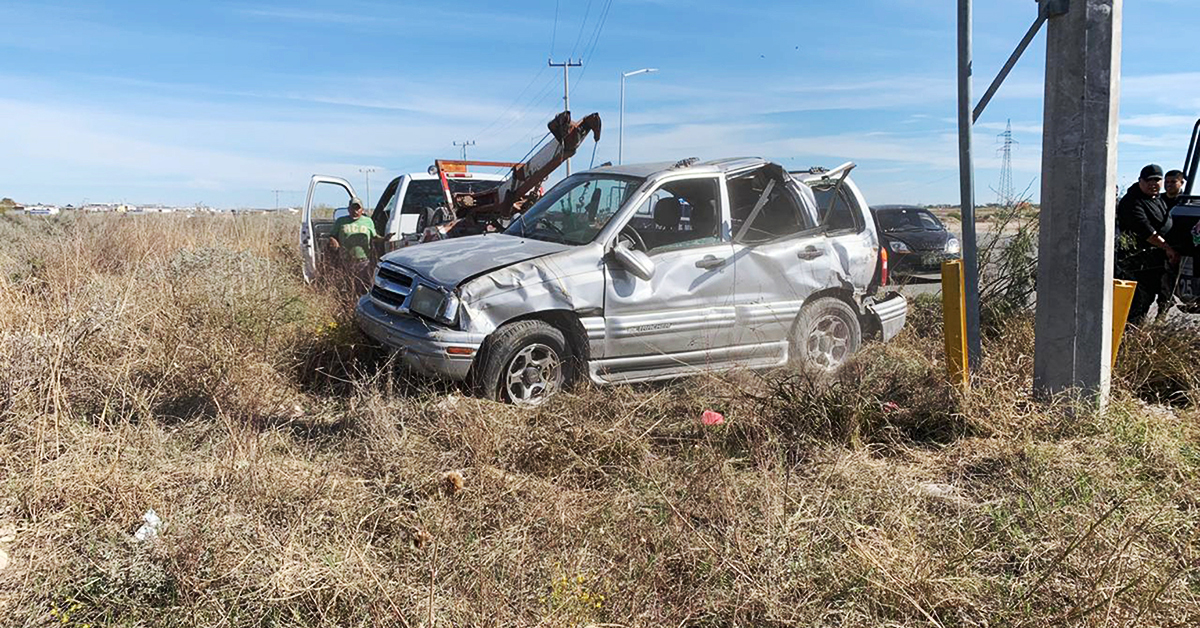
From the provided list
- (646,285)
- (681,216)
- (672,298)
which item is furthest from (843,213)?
(646,285)

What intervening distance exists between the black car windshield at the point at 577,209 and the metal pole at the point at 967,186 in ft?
7.50

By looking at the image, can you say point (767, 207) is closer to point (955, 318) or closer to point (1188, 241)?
point (955, 318)

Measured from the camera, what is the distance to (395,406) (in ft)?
15.3

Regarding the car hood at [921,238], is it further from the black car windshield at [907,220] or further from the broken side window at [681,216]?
the broken side window at [681,216]

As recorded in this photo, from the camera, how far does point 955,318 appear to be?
4.84 metres

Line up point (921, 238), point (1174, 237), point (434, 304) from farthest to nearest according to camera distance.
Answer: point (921, 238) → point (1174, 237) → point (434, 304)

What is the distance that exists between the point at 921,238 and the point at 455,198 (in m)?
8.18

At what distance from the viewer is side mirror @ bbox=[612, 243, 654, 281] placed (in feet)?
17.9

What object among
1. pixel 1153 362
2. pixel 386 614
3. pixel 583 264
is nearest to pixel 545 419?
pixel 583 264

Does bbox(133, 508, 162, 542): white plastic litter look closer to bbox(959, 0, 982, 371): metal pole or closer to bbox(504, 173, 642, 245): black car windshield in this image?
bbox(504, 173, 642, 245): black car windshield

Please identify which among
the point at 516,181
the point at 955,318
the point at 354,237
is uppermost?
the point at 516,181

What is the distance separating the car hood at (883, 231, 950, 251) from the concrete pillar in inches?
345

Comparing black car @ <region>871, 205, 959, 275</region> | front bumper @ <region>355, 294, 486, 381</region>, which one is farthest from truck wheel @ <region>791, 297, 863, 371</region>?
black car @ <region>871, 205, 959, 275</region>

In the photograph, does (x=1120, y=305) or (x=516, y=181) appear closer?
(x=1120, y=305)
